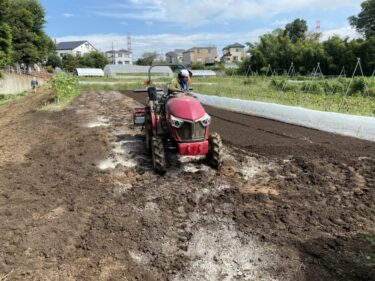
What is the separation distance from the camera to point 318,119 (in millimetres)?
9688

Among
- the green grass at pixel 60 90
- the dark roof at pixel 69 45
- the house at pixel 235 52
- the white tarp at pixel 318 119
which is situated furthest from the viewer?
the house at pixel 235 52

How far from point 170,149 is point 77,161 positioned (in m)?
2.00

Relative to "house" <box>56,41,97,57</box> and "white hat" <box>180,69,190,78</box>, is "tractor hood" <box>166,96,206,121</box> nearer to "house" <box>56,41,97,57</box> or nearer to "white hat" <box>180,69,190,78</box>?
"white hat" <box>180,69,190,78</box>

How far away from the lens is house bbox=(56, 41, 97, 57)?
95.1 metres

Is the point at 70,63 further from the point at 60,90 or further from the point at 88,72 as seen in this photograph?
the point at 60,90

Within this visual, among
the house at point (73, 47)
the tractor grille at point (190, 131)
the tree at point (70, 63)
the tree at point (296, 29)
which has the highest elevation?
the tree at point (296, 29)

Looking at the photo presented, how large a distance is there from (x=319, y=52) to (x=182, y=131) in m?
32.4

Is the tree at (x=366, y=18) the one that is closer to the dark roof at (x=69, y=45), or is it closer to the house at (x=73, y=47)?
the house at (x=73, y=47)

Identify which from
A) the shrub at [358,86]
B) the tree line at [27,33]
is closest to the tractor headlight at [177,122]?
the shrub at [358,86]

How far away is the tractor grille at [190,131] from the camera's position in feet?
18.1

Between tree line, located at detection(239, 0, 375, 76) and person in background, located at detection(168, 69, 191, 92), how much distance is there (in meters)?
22.4

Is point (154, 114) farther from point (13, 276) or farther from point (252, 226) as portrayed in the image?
point (13, 276)

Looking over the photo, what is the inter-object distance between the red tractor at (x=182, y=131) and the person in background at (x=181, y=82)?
18cm

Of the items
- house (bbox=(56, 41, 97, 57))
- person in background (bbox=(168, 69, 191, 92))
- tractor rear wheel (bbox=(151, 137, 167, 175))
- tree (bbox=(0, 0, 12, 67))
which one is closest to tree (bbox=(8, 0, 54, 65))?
tree (bbox=(0, 0, 12, 67))
